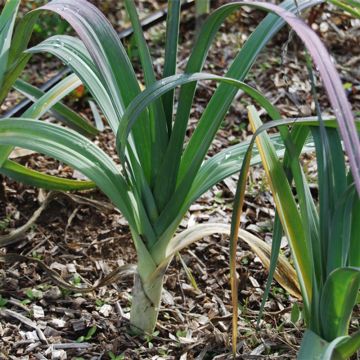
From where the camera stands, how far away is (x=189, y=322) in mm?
1903

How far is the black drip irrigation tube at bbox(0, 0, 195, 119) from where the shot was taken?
8.42ft

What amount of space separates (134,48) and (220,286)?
1314mm

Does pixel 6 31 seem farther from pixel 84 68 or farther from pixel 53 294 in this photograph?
pixel 53 294

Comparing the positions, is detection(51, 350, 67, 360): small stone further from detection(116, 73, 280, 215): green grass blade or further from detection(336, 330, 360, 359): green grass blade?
detection(336, 330, 360, 359): green grass blade

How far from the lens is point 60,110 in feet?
7.04

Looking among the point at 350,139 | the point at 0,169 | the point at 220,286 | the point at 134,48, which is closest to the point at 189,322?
the point at 220,286

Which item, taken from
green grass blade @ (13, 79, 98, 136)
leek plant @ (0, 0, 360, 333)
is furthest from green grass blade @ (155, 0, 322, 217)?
green grass blade @ (13, 79, 98, 136)

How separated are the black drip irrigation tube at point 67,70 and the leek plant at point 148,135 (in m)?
0.87

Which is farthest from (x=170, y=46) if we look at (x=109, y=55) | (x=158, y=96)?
(x=158, y=96)

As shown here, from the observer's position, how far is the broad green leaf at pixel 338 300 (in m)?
1.33

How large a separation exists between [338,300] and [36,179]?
3.05ft

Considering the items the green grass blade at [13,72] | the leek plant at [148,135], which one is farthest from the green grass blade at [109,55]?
the green grass blade at [13,72]

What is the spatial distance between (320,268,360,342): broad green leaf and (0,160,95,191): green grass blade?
82cm

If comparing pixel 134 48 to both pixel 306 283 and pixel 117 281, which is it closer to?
pixel 117 281
